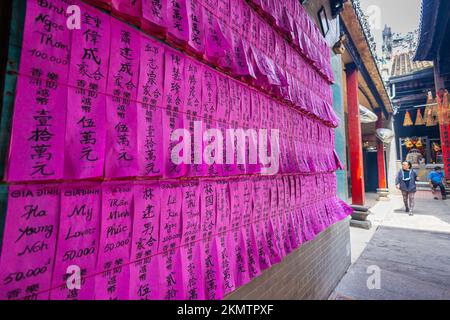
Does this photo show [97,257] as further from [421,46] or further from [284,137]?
[421,46]

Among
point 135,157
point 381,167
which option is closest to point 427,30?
point 381,167

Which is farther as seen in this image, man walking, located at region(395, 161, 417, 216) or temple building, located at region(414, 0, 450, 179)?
temple building, located at region(414, 0, 450, 179)

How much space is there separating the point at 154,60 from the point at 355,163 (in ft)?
26.3

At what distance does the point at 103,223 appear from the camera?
1.04m

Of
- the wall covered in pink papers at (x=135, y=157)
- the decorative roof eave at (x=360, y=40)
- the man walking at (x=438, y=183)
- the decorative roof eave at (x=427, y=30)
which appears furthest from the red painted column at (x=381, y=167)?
the wall covered in pink papers at (x=135, y=157)

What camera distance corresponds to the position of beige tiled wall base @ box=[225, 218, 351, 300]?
7.38ft

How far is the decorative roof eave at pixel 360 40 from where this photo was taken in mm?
5616

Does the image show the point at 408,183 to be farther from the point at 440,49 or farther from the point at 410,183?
the point at 440,49

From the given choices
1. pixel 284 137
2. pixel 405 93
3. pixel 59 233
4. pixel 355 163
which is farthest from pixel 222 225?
pixel 405 93

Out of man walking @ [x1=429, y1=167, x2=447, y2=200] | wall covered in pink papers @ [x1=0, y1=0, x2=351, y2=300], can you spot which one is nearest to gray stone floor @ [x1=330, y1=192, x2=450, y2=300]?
wall covered in pink papers @ [x1=0, y1=0, x2=351, y2=300]

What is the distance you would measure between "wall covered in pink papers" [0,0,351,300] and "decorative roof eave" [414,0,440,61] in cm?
1247

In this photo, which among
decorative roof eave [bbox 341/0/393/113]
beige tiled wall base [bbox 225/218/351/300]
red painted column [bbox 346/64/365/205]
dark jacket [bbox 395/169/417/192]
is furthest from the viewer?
dark jacket [bbox 395/169/417/192]

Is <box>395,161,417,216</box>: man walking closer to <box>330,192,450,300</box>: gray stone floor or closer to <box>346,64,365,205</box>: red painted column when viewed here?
<box>330,192,450,300</box>: gray stone floor

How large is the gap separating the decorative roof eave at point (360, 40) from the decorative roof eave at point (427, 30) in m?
3.57
